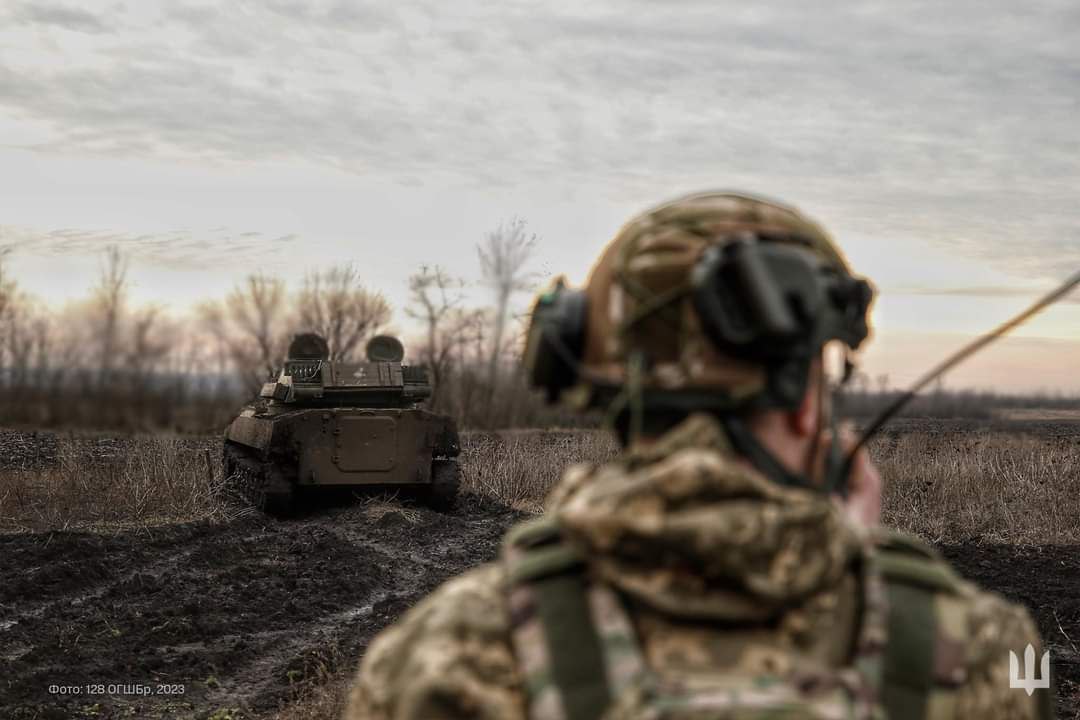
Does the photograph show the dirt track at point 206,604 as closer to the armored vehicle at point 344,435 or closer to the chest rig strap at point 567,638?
the armored vehicle at point 344,435

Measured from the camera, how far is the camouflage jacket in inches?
45.6

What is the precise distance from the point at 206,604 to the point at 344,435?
515 cm

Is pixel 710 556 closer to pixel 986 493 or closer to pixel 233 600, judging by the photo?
pixel 233 600

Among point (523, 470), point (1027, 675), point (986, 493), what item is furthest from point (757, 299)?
point (523, 470)

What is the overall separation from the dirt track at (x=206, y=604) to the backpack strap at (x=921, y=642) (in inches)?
211

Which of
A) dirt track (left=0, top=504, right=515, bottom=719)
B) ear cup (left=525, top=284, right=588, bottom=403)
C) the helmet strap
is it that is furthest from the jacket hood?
dirt track (left=0, top=504, right=515, bottom=719)

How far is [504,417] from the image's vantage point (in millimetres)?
35219

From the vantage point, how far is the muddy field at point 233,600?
669 centimetres

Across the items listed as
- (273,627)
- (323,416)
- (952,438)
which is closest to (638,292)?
(273,627)

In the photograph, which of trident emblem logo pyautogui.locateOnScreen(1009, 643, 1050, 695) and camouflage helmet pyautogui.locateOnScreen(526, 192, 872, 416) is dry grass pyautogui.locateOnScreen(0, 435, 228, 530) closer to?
camouflage helmet pyautogui.locateOnScreen(526, 192, 872, 416)

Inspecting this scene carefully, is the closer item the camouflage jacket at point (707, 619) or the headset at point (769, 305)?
the camouflage jacket at point (707, 619)

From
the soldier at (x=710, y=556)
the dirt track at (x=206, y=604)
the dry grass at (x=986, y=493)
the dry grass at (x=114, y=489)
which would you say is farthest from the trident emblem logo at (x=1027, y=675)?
the dry grass at (x=114, y=489)

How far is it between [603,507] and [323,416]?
1288 cm

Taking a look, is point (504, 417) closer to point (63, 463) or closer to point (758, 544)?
point (63, 463)
